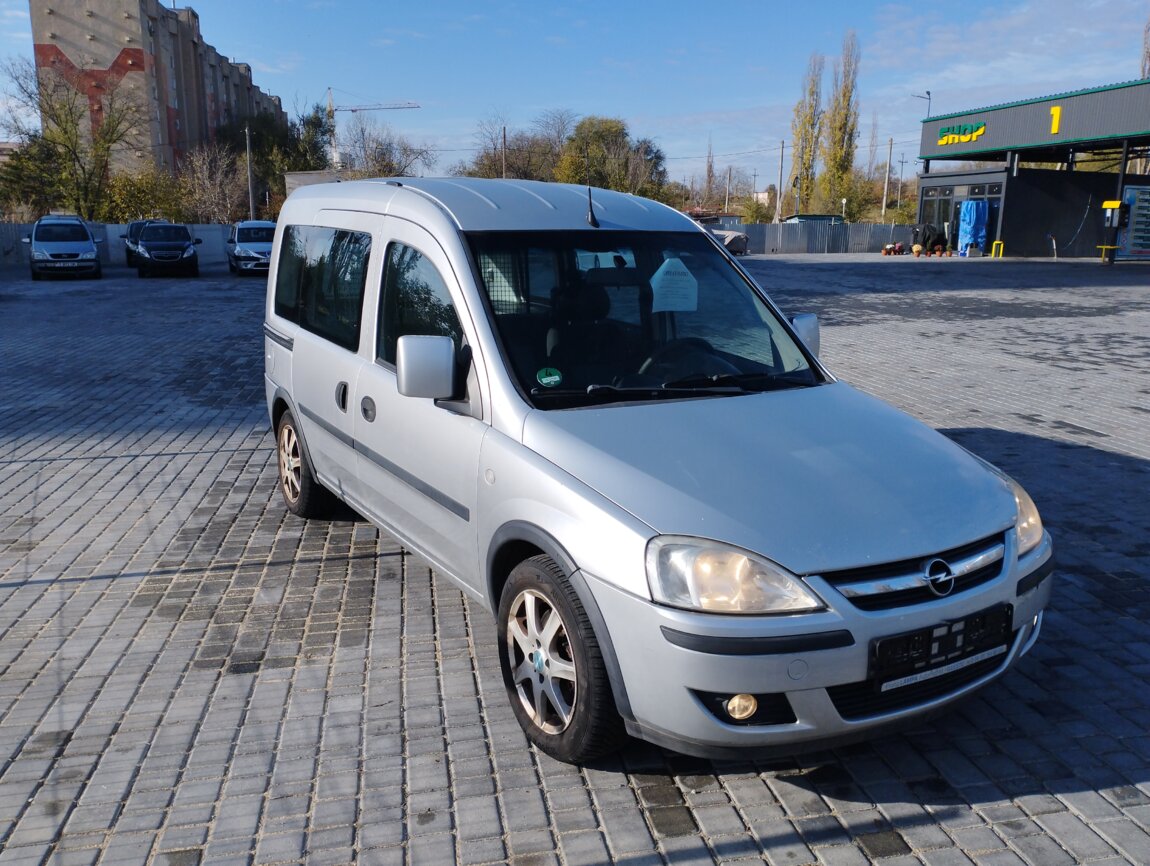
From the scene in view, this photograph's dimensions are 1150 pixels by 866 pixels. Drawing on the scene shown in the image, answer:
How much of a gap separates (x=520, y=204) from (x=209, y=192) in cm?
5466

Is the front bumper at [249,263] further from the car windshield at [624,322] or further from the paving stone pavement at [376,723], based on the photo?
the car windshield at [624,322]

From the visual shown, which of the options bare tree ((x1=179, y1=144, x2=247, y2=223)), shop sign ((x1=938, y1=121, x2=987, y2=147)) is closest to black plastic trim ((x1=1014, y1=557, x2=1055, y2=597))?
Result: shop sign ((x1=938, y1=121, x2=987, y2=147))

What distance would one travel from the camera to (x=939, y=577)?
310cm

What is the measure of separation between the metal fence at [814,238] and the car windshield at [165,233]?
31740 millimetres

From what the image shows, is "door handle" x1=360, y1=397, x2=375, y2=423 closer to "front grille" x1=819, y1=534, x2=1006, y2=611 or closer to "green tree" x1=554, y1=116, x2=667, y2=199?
"front grille" x1=819, y1=534, x2=1006, y2=611

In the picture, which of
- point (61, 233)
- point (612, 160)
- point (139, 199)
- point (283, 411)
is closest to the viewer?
point (283, 411)

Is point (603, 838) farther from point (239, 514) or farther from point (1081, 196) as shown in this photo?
point (1081, 196)

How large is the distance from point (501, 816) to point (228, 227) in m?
47.5

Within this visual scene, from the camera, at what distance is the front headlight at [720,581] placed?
9.70 ft

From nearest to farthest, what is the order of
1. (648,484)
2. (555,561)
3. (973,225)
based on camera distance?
A: (648,484) → (555,561) → (973,225)

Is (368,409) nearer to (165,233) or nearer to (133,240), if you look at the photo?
(165,233)

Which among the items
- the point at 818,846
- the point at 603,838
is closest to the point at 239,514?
the point at 603,838

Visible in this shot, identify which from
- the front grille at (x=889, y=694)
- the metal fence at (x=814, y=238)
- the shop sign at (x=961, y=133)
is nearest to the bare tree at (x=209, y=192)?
the metal fence at (x=814, y=238)

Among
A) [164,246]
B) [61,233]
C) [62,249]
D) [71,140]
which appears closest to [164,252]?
[164,246]
